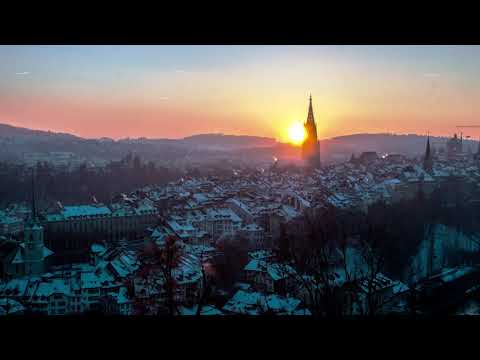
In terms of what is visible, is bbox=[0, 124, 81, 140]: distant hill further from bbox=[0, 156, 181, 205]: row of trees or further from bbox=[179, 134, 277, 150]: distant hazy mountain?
bbox=[179, 134, 277, 150]: distant hazy mountain

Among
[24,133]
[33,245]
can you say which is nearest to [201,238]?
[33,245]

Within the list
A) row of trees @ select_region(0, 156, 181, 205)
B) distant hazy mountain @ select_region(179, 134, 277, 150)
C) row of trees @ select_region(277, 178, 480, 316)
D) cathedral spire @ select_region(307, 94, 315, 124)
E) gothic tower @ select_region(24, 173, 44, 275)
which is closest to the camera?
row of trees @ select_region(277, 178, 480, 316)

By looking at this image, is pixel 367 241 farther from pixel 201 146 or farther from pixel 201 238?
pixel 201 146

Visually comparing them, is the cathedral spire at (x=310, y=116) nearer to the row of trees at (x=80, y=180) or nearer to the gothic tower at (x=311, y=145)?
the gothic tower at (x=311, y=145)

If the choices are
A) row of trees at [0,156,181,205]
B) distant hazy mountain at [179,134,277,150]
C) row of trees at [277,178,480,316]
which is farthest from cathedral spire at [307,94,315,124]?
row of trees at [0,156,181,205]

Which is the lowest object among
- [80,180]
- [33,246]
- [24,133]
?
[33,246]
